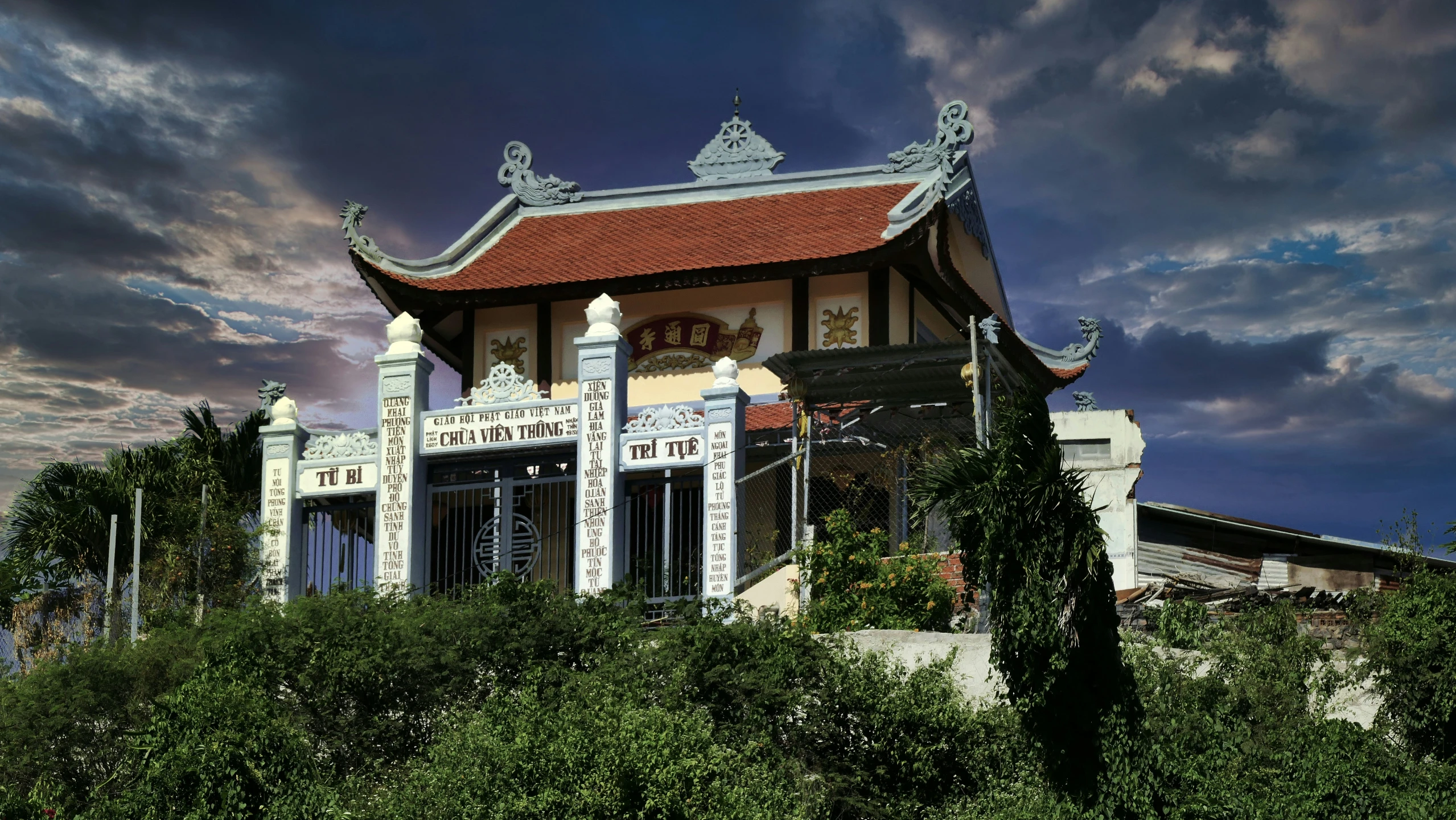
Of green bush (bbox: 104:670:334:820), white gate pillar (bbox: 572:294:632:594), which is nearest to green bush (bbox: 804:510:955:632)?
white gate pillar (bbox: 572:294:632:594)

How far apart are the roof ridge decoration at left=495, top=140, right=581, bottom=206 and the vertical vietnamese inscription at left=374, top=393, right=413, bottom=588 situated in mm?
7375

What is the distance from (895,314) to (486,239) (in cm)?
709

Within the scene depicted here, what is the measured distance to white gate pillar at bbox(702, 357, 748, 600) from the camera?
19.2 meters

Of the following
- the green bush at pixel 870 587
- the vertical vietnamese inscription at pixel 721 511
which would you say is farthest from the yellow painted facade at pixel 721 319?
the green bush at pixel 870 587

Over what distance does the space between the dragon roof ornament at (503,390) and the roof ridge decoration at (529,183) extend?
7.03 meters

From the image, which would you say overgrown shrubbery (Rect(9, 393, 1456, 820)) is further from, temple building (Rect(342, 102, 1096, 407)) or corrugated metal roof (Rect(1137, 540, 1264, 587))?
corrugated metal roof (Rect(1137, 540, 1264, 587))

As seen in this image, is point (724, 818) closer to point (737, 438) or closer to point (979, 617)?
point (979, 617)

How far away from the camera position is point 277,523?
70.8 feet

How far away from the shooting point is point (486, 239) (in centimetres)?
2662

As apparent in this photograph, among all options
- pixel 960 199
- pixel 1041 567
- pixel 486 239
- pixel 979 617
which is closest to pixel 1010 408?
pixel 1041 567

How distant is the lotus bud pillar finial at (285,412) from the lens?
21.8 meters

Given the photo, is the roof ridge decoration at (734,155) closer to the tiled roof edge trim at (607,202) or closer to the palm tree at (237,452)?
the tiled roof edge trim at (607,202)

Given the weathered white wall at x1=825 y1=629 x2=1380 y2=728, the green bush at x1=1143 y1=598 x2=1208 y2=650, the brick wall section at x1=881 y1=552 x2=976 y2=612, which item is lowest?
the weathered white wall at x1=825 y1=629 x2=1380 y2=728

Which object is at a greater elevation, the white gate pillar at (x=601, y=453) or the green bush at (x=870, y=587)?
the white gate pillar at (x=601, y=453)
